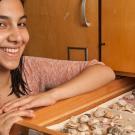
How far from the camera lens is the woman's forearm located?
37.6 inches

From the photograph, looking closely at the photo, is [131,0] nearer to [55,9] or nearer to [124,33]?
[124,33]

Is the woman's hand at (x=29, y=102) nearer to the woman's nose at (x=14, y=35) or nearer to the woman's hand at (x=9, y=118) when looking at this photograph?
the woman's hand at (x=9, y=118)

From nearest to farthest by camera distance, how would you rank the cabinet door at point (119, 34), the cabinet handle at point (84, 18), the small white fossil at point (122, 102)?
the small white fossil at point (122, 102) < the cabinet door at point (119, 34) < the cabinet handle at point (84, 18)

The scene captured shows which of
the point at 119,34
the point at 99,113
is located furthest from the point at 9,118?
the point at 119,34

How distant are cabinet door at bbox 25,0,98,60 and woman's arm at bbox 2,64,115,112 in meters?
0.17

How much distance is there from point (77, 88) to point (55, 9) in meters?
0.50

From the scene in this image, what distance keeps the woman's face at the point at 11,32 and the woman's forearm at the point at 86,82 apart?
19 cm

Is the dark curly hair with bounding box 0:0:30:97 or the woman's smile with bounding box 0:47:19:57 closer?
the woman's smile with bounding box 0:47:19:57

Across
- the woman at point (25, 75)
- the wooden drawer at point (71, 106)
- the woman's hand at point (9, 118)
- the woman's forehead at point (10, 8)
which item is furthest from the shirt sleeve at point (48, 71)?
the woman's hand at point (9, 118)

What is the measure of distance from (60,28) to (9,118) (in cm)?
67

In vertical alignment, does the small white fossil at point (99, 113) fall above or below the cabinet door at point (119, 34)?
below

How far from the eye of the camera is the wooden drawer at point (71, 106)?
2.44 feet

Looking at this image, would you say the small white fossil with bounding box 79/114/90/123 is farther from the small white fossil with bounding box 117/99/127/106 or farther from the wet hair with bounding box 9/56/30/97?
the wet hair with bounding box 9/56/30/97

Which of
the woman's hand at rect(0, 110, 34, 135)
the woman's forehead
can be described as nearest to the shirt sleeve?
the woman's forehead
